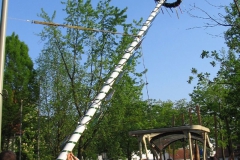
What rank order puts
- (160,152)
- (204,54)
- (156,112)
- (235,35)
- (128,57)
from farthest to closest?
(156,112)
(235,35)
(204,54)
(160,152)
(128,57)

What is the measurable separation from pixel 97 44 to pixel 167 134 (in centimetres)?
1298

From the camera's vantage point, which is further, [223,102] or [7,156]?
[223,102]

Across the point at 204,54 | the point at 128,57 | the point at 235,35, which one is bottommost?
the point at 128,57

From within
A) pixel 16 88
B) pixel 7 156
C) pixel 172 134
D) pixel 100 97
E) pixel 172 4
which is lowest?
pixel 7 156

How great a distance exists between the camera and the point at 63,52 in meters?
25.6

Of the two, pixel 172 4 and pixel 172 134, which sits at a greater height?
pixel 172 4

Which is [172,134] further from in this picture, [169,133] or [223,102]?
[223,102]

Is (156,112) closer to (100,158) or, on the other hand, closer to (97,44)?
(100,158)

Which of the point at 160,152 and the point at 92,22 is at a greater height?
the point at 92,22

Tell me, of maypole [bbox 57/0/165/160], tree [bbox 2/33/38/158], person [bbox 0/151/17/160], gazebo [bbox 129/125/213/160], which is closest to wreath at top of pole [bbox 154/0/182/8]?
maypole [bbox 57/0/165/160]

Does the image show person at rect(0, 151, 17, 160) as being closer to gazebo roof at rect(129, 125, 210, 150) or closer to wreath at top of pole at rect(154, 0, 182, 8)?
gazebo roof at rect(129, 125, 210, 150)

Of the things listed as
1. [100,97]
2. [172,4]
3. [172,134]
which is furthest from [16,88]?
[100,97]

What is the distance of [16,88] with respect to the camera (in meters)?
36.2

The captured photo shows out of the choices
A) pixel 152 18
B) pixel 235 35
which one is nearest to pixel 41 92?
pixel 235 35
